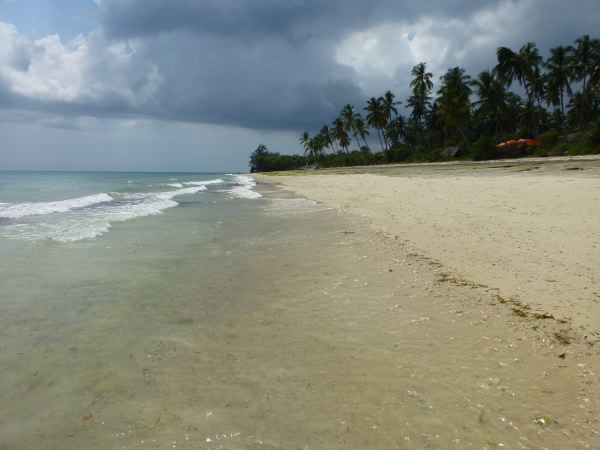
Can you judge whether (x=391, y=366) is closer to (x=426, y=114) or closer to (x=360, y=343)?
(x=360, y=343)

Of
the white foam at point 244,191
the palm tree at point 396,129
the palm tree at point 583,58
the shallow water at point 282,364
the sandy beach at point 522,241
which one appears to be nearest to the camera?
the shallow water at point 282,364

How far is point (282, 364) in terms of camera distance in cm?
329

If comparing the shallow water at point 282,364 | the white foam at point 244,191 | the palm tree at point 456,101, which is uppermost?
the palm tree at point 456,101

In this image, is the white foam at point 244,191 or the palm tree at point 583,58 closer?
the white foam at point 244,191

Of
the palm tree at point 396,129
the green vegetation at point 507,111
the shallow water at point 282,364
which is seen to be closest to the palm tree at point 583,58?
the green vegetation at point 507,111

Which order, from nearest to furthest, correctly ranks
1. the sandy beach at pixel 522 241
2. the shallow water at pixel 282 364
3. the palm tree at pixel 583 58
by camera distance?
the shallow water at pixel 282 364, the sandy beach at pixel 522 241, the palm tree at pixel 583 58

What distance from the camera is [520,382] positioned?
290cm

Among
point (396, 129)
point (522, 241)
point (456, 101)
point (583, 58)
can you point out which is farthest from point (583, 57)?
point (522, 241)

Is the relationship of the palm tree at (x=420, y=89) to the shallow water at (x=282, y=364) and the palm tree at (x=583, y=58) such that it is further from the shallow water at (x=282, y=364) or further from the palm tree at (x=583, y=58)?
the shallow water at (x=282, y=364)

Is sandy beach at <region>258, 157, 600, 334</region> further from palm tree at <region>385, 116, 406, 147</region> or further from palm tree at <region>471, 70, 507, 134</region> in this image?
palm tree at <region>385, 116, 406, 147</region>

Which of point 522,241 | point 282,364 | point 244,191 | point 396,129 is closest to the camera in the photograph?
point 282,364

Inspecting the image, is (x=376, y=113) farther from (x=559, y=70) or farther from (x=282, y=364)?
(x=282, y=364)

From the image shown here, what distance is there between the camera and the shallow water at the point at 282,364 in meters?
2.45

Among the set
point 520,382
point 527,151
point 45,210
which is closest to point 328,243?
point 520,382
